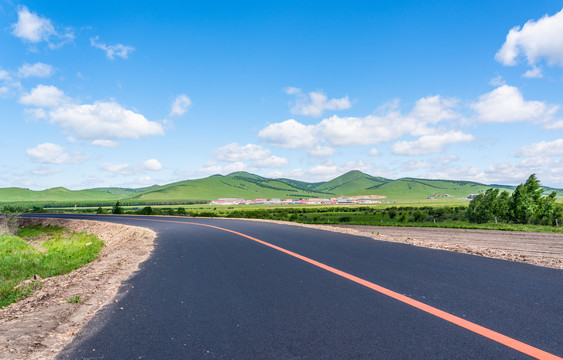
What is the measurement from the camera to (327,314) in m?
4.30

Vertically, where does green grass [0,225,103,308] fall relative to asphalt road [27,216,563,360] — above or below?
below

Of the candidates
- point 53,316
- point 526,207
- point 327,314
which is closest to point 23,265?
point 53,316

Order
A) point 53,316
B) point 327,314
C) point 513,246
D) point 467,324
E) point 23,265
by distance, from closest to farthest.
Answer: point 467,324
point 327,314
point 53,316
point 23,265
point 513,246

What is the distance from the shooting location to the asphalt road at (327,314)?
3.30m

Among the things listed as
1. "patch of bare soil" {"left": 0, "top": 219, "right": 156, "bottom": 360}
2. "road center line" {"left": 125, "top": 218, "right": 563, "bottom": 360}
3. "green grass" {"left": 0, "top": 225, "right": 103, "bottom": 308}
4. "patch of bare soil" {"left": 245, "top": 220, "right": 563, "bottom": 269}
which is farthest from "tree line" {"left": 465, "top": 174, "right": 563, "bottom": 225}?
"patch of bare soil" {"left": 0, "top": 219, "right": 156, "bottom": 360}

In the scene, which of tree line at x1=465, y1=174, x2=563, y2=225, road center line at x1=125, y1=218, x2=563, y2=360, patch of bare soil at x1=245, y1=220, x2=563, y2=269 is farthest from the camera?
tree line at x1=465, y1=174, x2=563, y2=225

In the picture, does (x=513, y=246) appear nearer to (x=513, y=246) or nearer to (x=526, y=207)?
(x=513, y=246)

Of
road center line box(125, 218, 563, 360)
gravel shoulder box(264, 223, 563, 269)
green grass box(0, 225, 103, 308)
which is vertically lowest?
green grass box(0, 225, 103, 308)

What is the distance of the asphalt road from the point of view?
330 centimetres

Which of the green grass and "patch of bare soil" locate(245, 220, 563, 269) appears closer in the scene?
the green grass

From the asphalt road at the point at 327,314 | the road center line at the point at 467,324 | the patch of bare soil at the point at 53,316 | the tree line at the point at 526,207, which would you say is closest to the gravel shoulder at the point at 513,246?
the asphalt road at the point at 327,314

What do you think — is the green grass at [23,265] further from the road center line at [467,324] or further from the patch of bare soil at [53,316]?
the road center line at [467,324]

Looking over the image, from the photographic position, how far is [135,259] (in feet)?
32.8

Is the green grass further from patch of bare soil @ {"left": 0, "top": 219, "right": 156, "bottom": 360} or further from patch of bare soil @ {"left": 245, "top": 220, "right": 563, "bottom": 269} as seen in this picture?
patch of bare soil @ {"left": 245, "top": 220, "right": 563, "bottom": 269}
